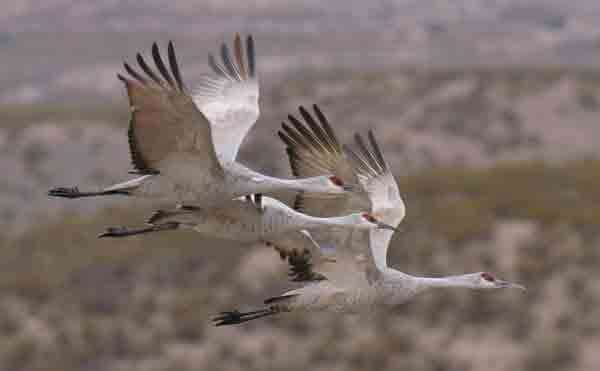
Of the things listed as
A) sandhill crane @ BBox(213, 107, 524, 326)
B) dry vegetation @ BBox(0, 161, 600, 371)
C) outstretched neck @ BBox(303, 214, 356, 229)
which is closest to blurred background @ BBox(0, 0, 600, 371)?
dry vegetation @ BBox(0, 161, 600, 371)

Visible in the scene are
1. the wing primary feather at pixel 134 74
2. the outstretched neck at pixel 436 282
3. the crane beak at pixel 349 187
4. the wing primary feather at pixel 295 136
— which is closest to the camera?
the wing primary feather at pixel 134 74

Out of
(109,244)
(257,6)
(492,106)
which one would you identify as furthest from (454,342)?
(257,6)

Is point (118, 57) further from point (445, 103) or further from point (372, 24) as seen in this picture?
point (445, 103)

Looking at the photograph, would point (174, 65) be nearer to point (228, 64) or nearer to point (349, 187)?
point (349, 187)

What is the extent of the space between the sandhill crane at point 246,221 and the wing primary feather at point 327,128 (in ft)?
2.96

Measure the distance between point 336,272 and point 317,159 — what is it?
4.83 ft

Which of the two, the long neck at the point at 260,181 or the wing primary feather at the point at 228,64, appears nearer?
the long neck at the point at 260,181

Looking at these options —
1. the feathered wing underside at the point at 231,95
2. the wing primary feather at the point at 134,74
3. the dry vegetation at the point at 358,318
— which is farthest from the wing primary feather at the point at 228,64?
the dry vegetation at the point at 358,318

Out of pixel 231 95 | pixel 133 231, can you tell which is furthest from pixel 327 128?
pixel 231 95

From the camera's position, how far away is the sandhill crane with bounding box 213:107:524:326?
438 inches

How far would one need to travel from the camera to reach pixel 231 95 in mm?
13852

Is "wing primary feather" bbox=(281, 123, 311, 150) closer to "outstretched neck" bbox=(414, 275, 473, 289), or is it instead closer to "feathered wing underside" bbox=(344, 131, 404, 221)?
"feathered wing underside" bbox=(344, 131, 404, 221)

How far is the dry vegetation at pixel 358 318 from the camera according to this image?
3291 cm

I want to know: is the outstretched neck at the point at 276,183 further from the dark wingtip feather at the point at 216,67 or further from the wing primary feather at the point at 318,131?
the dark wingtip feather at the point at 216,67
